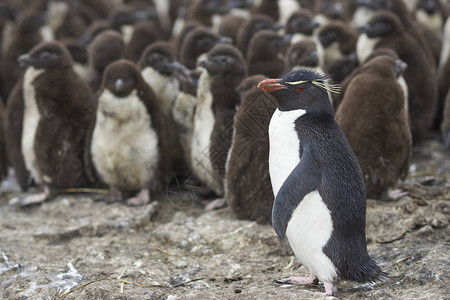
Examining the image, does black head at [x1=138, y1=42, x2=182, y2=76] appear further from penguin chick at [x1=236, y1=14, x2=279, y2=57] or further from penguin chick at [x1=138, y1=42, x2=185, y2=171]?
penguin chick at [x1=236, y1=14, x2=279, y2=57]

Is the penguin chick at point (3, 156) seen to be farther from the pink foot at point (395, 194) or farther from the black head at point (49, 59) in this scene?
the pink foot at point (395, 194)

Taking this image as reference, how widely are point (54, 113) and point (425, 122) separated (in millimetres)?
3664

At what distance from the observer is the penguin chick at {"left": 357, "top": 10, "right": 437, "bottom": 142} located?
6418 mm

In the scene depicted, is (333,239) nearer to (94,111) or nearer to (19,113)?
(94,111)

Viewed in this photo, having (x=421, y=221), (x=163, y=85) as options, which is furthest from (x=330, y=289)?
(x=163, y=85)

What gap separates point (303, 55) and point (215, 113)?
1.33 metres

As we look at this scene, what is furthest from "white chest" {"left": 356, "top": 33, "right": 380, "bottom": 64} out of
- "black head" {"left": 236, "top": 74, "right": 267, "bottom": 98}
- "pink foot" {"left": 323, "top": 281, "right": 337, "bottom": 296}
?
"pink foot" {"left": 323, "top": 281, "right": 337, "bottom": 296}

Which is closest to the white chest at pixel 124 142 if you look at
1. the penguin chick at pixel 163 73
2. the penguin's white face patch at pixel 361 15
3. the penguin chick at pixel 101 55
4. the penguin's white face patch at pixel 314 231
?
the penguin chick at pixel 163 73

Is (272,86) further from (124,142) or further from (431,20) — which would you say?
(431,20)

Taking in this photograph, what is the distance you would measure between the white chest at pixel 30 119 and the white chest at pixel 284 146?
301 centimetres

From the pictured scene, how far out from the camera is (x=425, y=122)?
6.48 metres

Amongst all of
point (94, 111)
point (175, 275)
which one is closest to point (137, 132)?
point (94, 111)

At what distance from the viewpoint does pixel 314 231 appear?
3467 millimetres

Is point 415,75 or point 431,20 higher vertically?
point 431,20
